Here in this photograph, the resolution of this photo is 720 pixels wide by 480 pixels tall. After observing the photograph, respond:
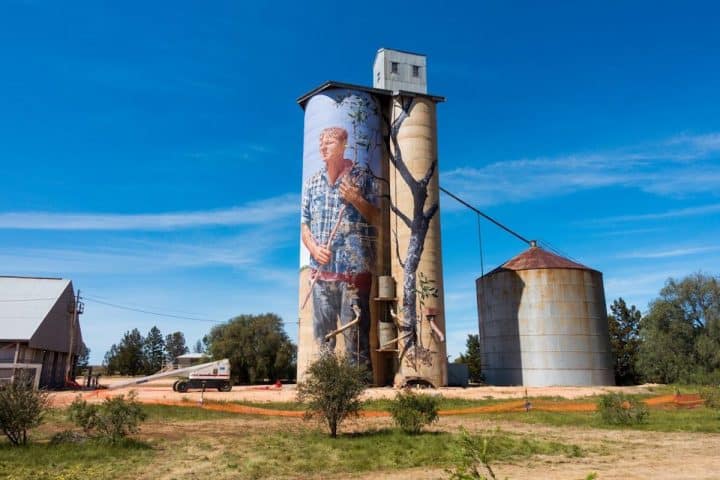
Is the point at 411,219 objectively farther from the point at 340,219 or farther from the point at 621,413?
the point at 621,413

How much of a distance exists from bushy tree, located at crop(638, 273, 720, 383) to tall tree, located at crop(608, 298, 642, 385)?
870cm

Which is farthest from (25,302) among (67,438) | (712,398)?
(712,398)

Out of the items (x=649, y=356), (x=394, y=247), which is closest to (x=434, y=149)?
(x=394, y=247)

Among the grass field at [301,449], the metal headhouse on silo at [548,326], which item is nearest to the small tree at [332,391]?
the grass field at [301,449]

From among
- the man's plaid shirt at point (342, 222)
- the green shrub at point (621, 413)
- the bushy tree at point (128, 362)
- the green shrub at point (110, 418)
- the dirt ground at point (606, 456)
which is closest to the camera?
the dirt ground at point (606, 456)

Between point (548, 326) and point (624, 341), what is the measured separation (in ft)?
99.3

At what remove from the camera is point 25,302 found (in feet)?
182

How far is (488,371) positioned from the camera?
192 feet

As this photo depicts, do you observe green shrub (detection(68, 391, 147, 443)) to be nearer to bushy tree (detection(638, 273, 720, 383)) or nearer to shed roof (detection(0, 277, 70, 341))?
shed roof (detection(0, 277, 70, 341))

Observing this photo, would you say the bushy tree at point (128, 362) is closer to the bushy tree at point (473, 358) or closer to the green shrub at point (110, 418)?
the bushy tree at point (473, 358)

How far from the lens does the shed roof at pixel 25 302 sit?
50969mm

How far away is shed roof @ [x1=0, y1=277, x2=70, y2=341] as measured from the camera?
50969mm

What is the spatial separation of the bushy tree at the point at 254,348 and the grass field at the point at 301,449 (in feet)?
147

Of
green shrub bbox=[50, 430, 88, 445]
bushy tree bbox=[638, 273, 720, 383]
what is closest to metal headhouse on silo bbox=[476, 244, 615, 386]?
bushy tree bbox=[638, 273, 720, 383]
